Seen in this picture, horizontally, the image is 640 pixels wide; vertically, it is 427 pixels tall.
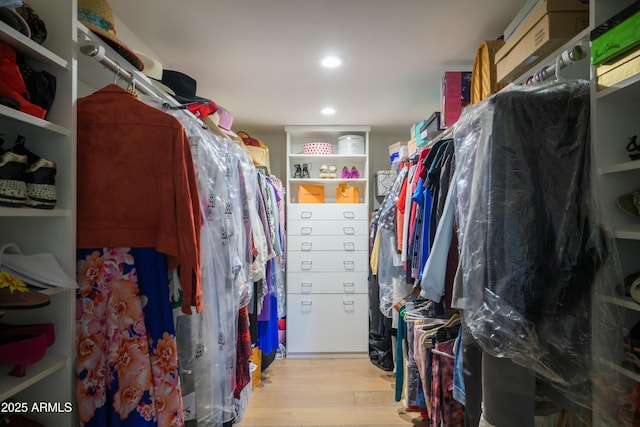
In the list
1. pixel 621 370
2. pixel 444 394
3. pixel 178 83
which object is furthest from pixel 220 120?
pixel 621 370

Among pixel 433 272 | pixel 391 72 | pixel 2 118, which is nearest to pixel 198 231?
pixel 2 118

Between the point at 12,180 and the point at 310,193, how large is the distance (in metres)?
2.30

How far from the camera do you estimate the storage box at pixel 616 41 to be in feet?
2.24

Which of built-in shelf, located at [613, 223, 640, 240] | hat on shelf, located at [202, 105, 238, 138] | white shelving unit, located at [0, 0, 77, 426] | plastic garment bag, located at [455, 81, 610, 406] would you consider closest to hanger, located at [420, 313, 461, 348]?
plastic garment bag, located at [455, 81, 610, 406]

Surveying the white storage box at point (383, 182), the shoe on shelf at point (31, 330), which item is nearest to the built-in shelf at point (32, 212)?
the shoe on shelf at point (31, 330)

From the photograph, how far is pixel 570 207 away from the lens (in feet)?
2.60

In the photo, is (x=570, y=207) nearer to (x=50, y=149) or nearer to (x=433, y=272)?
(x=433, y=272)

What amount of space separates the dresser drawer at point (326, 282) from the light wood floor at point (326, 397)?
0.60 meters

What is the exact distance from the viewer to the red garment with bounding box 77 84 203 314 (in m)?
0.85

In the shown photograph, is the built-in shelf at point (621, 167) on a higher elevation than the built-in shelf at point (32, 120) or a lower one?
lower

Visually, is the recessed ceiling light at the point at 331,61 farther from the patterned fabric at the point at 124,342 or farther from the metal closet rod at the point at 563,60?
the patterned fabric at the point at 124,342

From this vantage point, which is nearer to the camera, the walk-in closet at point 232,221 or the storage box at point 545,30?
the walk-in closet at point 232,221

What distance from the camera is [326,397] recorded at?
82.2 inches

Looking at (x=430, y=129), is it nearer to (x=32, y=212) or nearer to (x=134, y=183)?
(x=134, y=183)
